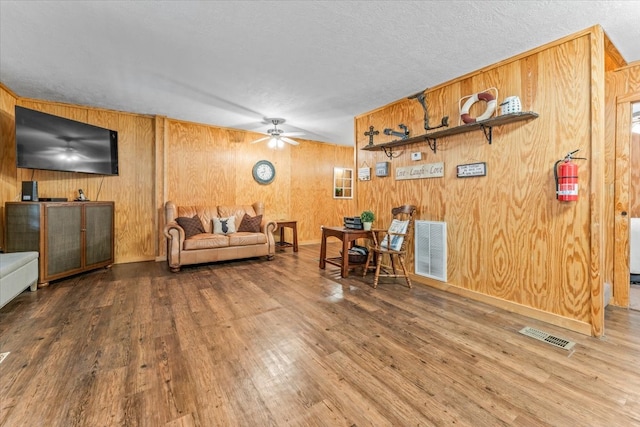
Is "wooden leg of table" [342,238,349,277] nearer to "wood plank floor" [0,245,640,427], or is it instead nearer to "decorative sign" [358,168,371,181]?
"wood plank floor" [0,245,640,427]

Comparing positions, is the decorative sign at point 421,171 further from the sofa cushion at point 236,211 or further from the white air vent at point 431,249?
→ the sofa cushion at point 236,211

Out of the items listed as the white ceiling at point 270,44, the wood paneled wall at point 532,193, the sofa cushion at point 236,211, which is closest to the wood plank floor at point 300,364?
the wood paneled wall at point 532,193

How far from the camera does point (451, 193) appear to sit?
10.2 feet

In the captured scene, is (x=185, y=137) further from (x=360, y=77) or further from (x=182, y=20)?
(x=360, y=77)

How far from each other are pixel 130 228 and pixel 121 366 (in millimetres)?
3475

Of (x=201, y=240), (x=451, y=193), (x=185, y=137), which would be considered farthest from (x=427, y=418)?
(x=185, y=137)

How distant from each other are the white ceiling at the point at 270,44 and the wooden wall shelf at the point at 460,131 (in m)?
0.62

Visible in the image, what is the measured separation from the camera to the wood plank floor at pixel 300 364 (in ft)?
4.35

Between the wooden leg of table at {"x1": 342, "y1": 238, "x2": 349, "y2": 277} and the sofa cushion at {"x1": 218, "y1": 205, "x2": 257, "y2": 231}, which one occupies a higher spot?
the sofa cushion at {"x1": 218, "y1": 205, "x2": 257, "y2": 231}

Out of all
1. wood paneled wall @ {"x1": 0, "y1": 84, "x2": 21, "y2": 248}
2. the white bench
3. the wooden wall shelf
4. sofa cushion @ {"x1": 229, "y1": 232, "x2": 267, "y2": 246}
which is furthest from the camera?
sofa cushion @ {"x1": 229, "y1": 232, "x2": 267, "y2": 246}

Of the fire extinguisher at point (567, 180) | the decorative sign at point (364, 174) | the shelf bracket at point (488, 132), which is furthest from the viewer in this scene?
the decorative sign at point (364, 174)

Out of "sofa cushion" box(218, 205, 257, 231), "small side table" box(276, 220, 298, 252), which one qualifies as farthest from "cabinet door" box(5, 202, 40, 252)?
"small side table" box(276, 220, 298, 252)

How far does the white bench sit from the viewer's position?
2354 millimetres

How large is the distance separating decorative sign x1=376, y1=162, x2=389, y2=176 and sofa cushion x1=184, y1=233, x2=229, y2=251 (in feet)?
8.41
